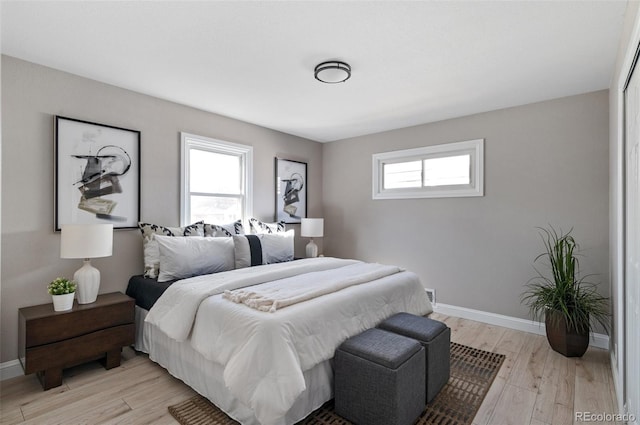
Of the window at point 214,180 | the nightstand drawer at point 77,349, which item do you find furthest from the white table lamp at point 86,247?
the window at point 214,180

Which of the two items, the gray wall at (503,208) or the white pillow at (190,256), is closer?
the white pillow at (190,256)

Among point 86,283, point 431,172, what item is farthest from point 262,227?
point 431,172

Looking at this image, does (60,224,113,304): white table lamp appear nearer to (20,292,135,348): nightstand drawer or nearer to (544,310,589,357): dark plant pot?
(20,292,135,348): nightstand drawer

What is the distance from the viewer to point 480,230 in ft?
12.4

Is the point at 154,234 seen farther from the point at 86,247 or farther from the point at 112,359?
the point at 112,359

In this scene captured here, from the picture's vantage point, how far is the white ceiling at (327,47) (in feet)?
6.23

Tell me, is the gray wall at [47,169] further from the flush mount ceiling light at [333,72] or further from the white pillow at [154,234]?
the flush mount ceiling light at [333,72]

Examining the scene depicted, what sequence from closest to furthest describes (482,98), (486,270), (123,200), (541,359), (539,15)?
(539,15) < (541,359) < (123,200) < (482,98) < (486,270)

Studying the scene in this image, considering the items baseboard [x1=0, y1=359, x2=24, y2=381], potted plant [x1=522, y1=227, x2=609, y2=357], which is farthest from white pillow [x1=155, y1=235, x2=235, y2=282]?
potted plant [x1=522, y1=227, x2=609, y2=357]

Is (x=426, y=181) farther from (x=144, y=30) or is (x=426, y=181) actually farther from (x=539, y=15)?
(x=144, y=30)

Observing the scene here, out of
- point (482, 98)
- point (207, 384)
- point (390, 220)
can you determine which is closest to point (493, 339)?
point (390, 220)

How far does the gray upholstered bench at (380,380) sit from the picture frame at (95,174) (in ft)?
7.96

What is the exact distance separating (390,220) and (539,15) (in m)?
2.93

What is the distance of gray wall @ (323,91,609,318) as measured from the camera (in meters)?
3.14
